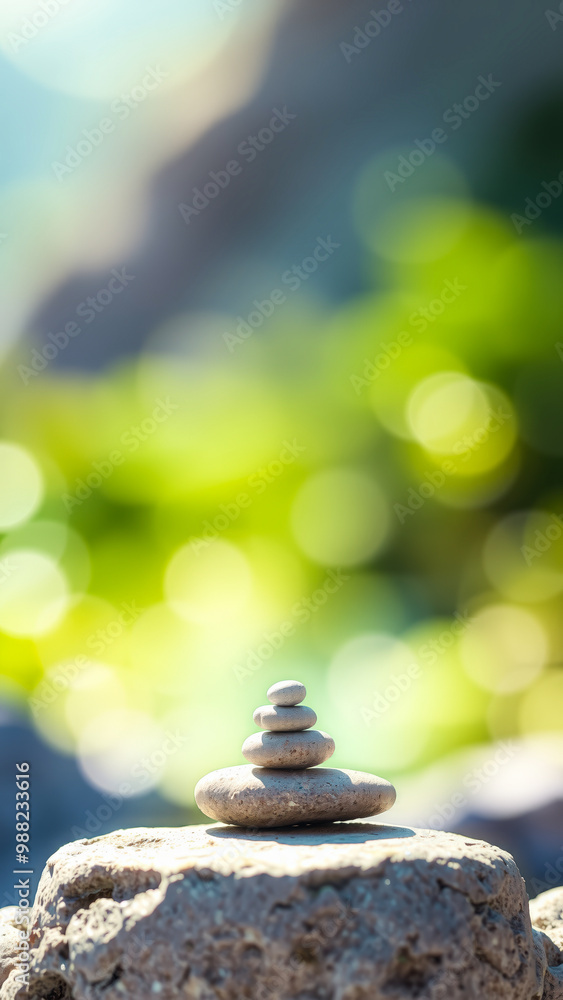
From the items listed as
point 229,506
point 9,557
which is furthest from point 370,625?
point 9,557

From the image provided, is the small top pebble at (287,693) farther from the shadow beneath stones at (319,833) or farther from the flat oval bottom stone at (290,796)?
the shadow beneath stones at (319,833)

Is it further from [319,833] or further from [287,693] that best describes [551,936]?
[287,693]

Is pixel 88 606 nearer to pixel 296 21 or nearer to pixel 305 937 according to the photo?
pixel 305 937

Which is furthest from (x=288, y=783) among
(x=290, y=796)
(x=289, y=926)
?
(x=289, y=926)

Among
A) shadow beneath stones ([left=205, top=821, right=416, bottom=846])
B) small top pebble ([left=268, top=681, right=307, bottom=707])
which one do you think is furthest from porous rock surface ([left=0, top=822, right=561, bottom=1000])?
small top pebble ([left=268, top=681, right=307, bottom=707])

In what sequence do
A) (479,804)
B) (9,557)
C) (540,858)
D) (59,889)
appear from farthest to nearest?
(9,557) → (479,804) → (540,858) → (59,889)

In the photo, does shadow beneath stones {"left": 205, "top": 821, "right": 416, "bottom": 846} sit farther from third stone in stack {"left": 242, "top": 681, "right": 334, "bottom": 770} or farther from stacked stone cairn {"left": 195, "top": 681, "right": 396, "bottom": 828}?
third stone in stack {"left": 242, "top": 681, "right": 334, "bottom": 770}

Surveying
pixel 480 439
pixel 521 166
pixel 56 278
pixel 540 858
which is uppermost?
pixel 521 166
